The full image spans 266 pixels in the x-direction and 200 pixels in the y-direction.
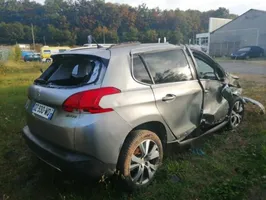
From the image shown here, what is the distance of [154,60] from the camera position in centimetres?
298

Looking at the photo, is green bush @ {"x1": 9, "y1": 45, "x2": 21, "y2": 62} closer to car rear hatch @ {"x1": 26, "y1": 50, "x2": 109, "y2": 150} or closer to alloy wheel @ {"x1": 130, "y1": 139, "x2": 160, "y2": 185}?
car rear hatch @ {"x1": 26, "y1": 50, "x2": 109, "y2": 150}

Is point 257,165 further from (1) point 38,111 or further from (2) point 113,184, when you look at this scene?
(1) point 38,111

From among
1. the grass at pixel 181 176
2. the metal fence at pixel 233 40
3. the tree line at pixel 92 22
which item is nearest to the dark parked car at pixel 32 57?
the metal fence at pixel 233 40

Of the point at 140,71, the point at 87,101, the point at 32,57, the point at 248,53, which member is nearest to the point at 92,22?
the point at 32,57

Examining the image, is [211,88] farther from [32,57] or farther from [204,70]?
[32,57]

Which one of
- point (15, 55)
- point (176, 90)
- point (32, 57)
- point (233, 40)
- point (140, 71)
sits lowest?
point (32, 57)

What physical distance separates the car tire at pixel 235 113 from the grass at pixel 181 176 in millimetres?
248

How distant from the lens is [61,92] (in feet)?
7.95

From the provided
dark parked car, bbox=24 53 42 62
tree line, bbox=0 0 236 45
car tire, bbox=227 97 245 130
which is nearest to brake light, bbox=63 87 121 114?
car tire, bbox=227 97 245 130

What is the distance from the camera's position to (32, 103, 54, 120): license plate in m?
2.50

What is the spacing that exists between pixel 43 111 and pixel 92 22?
77.2m

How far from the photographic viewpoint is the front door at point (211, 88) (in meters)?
3.58

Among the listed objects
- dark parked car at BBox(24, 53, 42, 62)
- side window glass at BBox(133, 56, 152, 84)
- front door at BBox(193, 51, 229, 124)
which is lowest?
dark parked car at BBox(24, 53, 42, 62)

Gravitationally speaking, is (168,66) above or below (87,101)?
above
